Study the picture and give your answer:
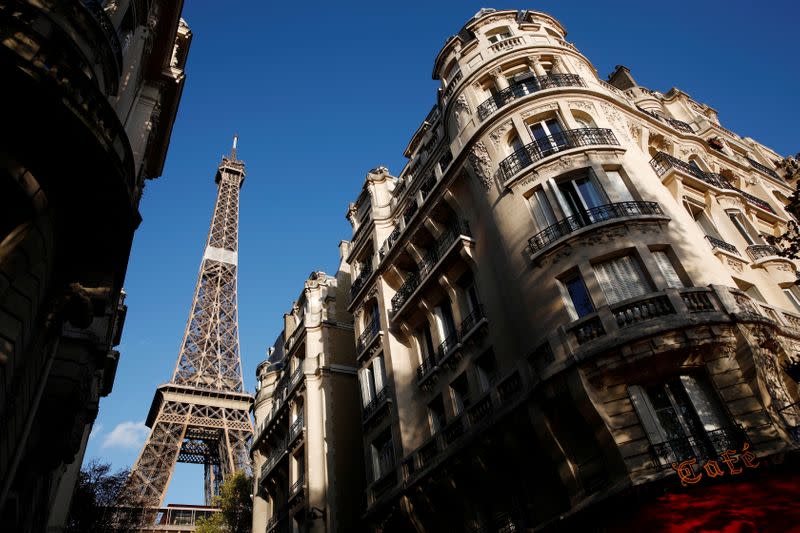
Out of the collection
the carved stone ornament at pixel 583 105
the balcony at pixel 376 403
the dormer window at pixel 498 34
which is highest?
the dormer window at pixel 498 34

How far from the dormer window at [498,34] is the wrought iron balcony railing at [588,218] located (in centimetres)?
1112

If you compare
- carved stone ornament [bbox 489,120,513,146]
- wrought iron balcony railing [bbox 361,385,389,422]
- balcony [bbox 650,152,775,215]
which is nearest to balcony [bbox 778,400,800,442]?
balcony [bbox 650,152,775,215]

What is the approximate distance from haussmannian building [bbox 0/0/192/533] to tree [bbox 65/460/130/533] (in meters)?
18.6

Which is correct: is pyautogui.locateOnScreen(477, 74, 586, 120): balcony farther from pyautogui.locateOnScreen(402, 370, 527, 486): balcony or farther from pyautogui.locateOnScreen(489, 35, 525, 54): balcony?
pyautogui.locateOnScreen(402, 370, 527, 486): balcony

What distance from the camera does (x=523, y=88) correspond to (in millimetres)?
20016

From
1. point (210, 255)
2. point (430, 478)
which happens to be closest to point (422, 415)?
point (430, 478)

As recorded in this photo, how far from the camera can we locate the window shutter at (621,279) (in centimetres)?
1383

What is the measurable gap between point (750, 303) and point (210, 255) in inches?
3194

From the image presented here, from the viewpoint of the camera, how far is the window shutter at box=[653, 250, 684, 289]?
1394 centimetres

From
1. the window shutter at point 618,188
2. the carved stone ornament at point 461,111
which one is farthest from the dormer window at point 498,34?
the window shutter at point 618,188

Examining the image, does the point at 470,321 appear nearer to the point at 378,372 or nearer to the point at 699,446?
the point at 378,372

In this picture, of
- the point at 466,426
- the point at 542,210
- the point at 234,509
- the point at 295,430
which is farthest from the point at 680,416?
the point at 234,509

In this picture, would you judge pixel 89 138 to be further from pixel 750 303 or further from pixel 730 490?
pixel 750 303

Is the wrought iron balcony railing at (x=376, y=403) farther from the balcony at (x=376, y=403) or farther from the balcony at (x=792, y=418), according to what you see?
the balcony at (x=792, y=418)
